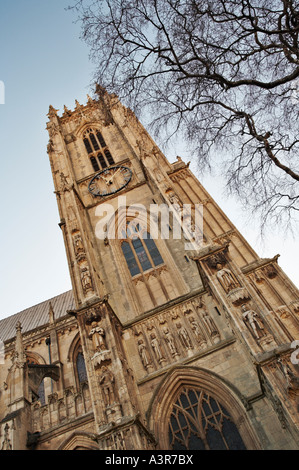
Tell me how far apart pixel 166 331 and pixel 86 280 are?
314cm

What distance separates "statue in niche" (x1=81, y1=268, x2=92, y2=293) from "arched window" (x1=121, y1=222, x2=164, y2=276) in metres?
2.23

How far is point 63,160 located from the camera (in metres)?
19.9

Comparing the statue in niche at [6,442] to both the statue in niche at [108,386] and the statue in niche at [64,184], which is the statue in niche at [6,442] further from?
the statue in niche at [64,184]

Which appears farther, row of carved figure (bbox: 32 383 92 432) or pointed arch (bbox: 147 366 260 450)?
row of carved figure (bbox: 32 383 92 432)

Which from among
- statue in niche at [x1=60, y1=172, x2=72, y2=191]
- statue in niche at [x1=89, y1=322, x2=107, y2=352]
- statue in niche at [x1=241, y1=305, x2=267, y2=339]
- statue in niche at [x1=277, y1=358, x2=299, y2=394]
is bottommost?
statue in niche at [x1=277, y1=358, x2=299, y2=394]

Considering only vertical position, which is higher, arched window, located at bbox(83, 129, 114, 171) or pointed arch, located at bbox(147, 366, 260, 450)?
arched window, located at bbox(83, 129, 114, 171)

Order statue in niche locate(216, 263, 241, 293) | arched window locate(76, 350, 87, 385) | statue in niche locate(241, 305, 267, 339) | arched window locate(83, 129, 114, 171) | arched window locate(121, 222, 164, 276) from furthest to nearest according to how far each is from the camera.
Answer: arched window locate(83, 129, 114, 171)
arched window locate(76, 350, 87, 385)
arched window locate(121, 222, 164, 276)
statue in niche locate(216, 263, 241, 293)
statue in niche locate(241, 305, 267, 339)

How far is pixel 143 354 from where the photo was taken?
1101 centimetres

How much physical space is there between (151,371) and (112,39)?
28.9 feet

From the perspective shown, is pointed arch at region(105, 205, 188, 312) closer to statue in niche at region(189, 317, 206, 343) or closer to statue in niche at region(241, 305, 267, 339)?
statue in niche at region(189, 317, 206, 343)

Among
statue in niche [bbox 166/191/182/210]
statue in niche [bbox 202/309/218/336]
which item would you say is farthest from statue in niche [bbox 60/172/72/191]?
statue in niche [bbox 202/309/218/336]

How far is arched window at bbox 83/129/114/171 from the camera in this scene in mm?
20562

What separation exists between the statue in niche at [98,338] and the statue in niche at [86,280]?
5.62ft

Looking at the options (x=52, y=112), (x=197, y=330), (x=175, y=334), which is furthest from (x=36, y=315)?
(x=197, y=330)
